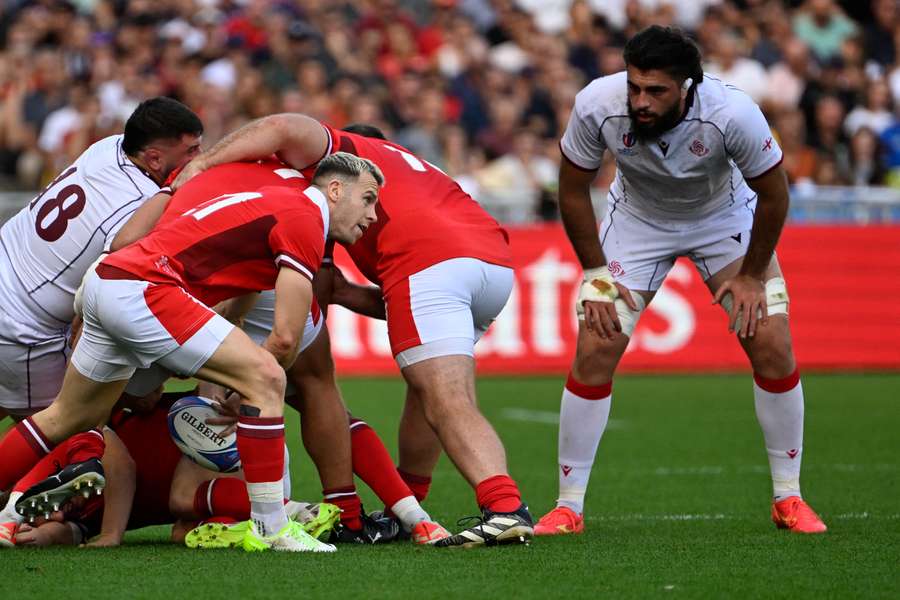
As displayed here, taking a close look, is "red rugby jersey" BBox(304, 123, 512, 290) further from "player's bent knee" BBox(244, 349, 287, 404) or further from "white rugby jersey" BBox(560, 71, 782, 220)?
Result: "player's bent knee" BBox(244, 349, 287, 404)

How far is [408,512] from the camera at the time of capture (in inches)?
253

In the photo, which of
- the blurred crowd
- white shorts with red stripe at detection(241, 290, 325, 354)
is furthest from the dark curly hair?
the blurred crowd

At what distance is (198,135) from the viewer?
681 centimetres

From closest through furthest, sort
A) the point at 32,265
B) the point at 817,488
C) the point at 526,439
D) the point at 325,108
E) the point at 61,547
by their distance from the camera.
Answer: the point at 61,547, the point at 32,265, the point at 817,488, the point at 526,439, the point at 325,108

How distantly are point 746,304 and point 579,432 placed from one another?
987 millimetres

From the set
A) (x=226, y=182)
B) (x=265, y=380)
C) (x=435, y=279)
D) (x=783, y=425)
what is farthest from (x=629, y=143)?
(x=265, y=380)

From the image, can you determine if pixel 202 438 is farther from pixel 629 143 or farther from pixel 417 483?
pixel 629 143

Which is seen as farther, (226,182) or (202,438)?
(226,182)

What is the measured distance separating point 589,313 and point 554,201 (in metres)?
8.48

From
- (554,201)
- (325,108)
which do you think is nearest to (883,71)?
(554,201)

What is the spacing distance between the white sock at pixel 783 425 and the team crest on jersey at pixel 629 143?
123 cm

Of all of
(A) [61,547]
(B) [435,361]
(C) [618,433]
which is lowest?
(C) [618,433]

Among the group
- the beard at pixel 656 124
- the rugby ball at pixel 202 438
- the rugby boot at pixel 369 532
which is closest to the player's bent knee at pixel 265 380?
the rugby ball at pixel 202 438

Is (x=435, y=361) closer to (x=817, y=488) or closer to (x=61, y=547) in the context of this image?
(x=61, y=547)
